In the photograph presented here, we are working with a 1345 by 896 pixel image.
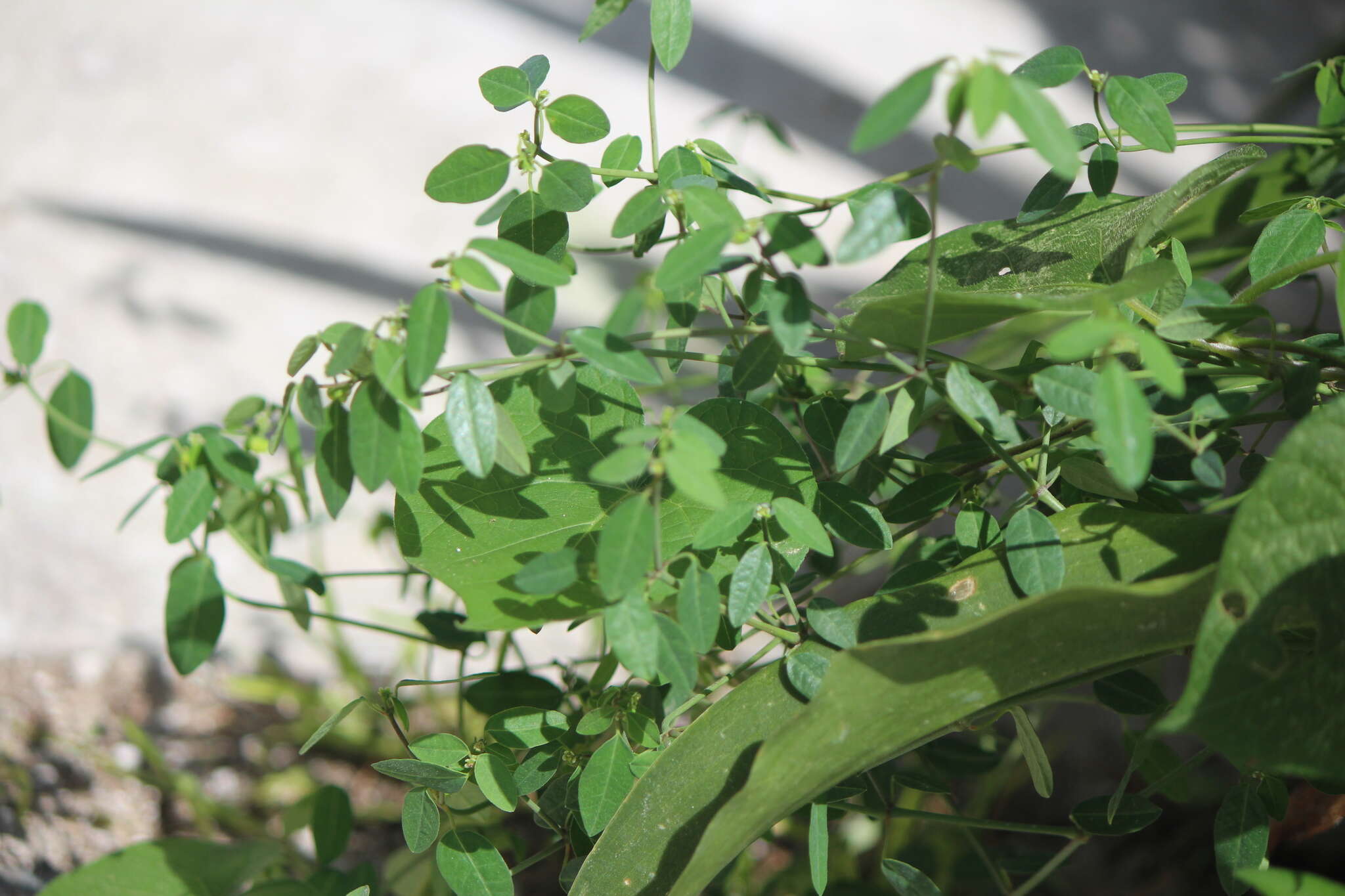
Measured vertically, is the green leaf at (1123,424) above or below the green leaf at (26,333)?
above

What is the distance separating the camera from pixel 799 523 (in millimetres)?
337

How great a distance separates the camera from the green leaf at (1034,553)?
33 centimetres

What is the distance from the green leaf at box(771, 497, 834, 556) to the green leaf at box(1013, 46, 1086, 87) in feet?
0.62

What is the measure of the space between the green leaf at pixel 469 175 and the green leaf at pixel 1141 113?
24 cm

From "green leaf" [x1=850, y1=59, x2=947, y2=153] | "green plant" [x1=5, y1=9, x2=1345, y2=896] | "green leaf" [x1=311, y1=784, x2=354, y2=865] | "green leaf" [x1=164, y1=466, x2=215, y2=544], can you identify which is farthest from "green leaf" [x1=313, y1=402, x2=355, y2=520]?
"green leaf" [x1=311, y1=784, x2=354, y2=865]

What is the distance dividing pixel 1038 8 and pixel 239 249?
1.14 m

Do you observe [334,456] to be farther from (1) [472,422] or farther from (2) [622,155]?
(2) [622,155]

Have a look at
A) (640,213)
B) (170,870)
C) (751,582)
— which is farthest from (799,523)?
(170,870)

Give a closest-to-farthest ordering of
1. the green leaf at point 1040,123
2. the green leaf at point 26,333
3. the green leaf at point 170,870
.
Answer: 1. the green leaf at point 1040,123
2. the green leaf at point 26,333
3. the green leaf at point 170,870

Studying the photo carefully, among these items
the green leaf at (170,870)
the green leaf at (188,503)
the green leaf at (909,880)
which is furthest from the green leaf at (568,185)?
the green leaf at (170,870)

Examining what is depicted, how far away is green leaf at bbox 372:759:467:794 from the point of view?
37cm

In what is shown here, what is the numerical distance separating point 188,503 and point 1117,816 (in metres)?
0.46

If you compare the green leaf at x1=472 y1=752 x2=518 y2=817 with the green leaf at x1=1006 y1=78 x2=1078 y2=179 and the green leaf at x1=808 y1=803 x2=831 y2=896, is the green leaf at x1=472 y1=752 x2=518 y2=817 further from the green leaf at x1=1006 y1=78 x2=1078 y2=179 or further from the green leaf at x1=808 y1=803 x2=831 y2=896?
the green leaf at x1=1006 y1=78 x2=1078 y2=179

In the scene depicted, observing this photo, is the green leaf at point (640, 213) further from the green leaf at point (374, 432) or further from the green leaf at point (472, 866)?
the green leaf at point (472, 866)
